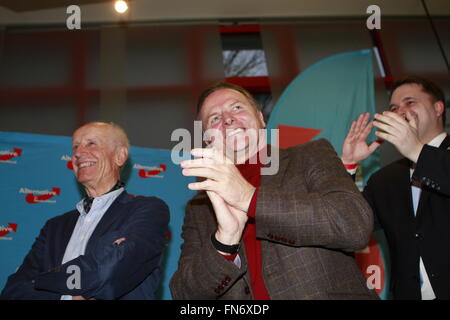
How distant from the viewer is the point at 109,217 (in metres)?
1.97

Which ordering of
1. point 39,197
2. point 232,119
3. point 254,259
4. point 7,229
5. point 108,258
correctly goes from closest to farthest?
point 254,259 < point 108,258 < point 232,119 < point 7,229 < point 39,197

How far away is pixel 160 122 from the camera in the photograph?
372 centimetres

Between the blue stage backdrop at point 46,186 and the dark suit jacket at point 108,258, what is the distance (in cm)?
65

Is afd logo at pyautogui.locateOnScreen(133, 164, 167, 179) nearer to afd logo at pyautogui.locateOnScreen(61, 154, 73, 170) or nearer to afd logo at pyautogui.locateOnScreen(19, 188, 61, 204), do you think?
afd logo at pyautogui.locateOnScreen(61, 154, 73, 170)

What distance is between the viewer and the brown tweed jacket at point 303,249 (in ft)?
4.05

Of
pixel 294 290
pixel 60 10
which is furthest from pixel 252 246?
pixel 60 10

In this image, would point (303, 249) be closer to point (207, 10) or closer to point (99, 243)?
point (99, 243)

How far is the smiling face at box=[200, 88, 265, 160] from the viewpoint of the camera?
1.72 m

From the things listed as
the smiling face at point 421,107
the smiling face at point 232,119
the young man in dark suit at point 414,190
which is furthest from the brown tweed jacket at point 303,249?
the smiling face at point 421,107

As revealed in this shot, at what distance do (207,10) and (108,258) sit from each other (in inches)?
130

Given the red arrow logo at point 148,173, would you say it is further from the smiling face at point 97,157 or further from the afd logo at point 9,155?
the afd logo at point 9,155

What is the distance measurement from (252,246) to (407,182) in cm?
124

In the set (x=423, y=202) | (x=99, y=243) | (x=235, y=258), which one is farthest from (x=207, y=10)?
(x=235, y=258)
